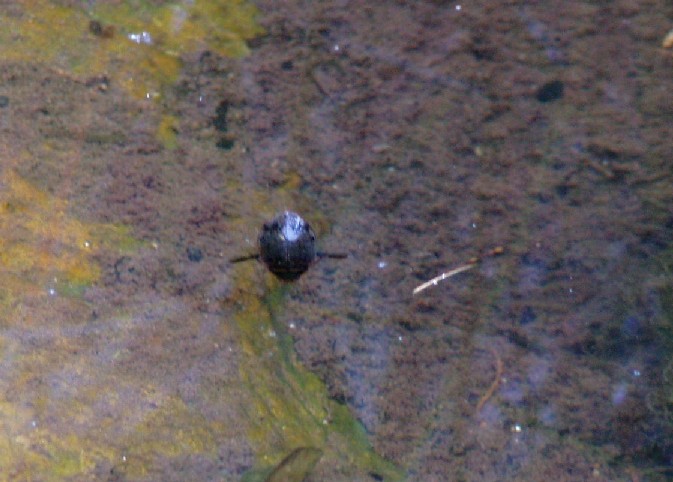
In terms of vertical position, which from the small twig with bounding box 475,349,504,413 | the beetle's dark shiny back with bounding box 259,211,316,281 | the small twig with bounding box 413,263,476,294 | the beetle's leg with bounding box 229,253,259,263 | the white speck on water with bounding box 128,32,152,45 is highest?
the white speck on water with bounding box 128,32,152,45

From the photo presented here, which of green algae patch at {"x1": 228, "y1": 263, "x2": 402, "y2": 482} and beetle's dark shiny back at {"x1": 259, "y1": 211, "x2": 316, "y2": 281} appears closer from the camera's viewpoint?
green algae patch at {"x1": 228, "y1": 263, "x2": 402, "y2": 482}

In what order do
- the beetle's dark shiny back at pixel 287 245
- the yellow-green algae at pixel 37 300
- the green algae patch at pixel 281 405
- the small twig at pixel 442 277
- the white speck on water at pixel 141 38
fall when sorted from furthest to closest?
the white speck on water at pixel 141 38, the small twig at pixel 442 277, the beetle's dark shiny back at pixel 287 245, the green algae patch at pixel 281 405, the yellow-green algae at pixel 37 300

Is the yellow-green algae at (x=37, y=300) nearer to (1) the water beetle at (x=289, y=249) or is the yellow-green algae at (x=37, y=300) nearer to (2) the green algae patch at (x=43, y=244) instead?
(2) the green algae patch at (x=43, y=244)

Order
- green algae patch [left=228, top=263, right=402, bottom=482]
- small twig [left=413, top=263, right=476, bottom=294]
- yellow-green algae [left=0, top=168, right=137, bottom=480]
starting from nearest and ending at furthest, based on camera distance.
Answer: yellow-green algae [left=0, top=168, right=137, bottom=480] < green algae patch [left=228, top=263, right=402, bottom=482] < small twig [left=413, top=263, right=476, bottom=294]

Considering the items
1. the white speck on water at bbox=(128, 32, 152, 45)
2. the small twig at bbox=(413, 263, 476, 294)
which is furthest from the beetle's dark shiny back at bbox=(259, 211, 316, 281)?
the white speck on water at bbox=(128, 32, 152, 45)

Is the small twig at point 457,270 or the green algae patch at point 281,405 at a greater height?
the small twig at point 457,270

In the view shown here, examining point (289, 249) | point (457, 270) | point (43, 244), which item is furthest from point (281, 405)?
point (43, 244)

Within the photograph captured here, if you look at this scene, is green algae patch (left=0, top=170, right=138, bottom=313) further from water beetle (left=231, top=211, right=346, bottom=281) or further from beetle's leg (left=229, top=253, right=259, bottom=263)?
water beetle (left=231, top=211, right=346, bottom=281)

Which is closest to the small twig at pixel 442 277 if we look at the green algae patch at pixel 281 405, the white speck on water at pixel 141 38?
the green algae patch at pixel 281 405
